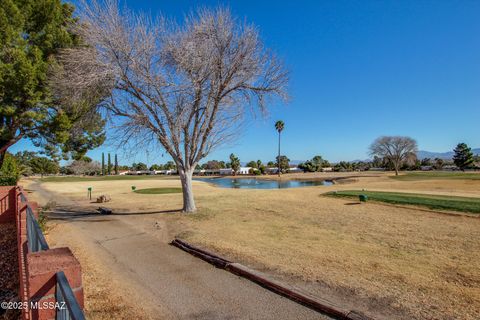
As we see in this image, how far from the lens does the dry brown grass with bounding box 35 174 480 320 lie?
4812 millimetres

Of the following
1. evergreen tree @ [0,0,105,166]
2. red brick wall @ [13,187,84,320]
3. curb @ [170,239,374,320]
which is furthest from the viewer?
evergreen tree @ [0,0,105,166]

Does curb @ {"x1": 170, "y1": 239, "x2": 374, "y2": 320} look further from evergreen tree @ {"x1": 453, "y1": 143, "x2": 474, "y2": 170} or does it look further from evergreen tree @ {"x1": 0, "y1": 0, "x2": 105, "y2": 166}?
evergreen tree @ {"x1": 453, "y1": 143, "x2": 474, "y2": 170}

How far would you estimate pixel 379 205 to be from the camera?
15.8 meters

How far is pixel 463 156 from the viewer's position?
76188 millimetres

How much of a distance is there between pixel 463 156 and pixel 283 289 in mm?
94290

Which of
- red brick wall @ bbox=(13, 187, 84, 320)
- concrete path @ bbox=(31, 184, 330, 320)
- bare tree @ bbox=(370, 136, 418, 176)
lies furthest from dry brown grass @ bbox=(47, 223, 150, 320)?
bare tree @ bbox=(370, 136, 418, 176)

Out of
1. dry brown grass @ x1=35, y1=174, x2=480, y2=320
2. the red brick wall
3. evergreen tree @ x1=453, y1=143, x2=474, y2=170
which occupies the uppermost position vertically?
evergreen tree @ x1=453, y1=143, x2=474, y2=170

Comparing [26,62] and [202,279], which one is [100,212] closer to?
[26,62]

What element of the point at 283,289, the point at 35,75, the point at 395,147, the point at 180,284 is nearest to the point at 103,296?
the point at 180,284

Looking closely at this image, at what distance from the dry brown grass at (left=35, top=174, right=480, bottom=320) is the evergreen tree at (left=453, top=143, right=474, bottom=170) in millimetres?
82019

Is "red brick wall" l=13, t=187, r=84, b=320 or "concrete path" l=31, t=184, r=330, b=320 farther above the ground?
"red brick wall" l=13, t=187, r=84, b=320

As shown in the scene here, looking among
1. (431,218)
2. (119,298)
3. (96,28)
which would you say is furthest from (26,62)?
(431,218)

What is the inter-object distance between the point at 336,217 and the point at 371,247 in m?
4.66

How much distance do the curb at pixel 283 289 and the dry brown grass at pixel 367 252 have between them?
0.39 meters
